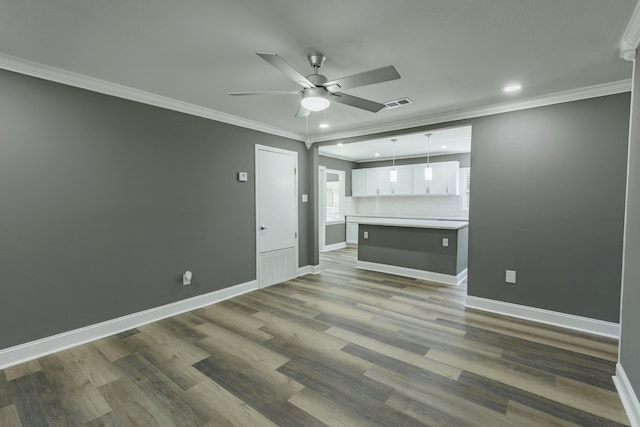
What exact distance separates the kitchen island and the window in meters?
2.60

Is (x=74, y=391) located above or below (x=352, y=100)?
below

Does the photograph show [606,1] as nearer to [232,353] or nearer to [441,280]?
[232,353]

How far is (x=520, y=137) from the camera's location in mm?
3262

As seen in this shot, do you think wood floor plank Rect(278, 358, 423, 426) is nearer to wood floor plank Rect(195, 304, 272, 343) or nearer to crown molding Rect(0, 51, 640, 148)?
wood floor plank Rect(195, 304, 272, 343)

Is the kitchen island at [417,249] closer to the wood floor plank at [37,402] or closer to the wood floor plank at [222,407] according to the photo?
the wood floor plank at [222,407]

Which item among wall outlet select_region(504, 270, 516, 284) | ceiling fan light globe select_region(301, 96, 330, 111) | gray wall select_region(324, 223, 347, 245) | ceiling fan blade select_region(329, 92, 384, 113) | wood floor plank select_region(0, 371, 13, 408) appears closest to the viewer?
wood floor plank select_region(0, 371, 13, 408)

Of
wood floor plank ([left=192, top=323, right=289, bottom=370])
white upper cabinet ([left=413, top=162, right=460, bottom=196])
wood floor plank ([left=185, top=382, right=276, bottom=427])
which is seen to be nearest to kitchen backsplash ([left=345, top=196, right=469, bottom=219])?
white upper cabinet ([left=413, top=162, right=460, bottom=196])

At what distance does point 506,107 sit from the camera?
3307mm

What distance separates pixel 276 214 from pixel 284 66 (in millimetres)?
3036

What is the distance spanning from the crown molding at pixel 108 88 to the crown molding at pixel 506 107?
195cm

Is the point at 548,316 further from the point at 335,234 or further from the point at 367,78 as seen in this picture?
the point at 335,234

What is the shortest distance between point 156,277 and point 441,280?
416 centimetres

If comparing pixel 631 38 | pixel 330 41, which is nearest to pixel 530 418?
pixel 631 38

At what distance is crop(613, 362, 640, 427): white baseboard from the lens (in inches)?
67.3
